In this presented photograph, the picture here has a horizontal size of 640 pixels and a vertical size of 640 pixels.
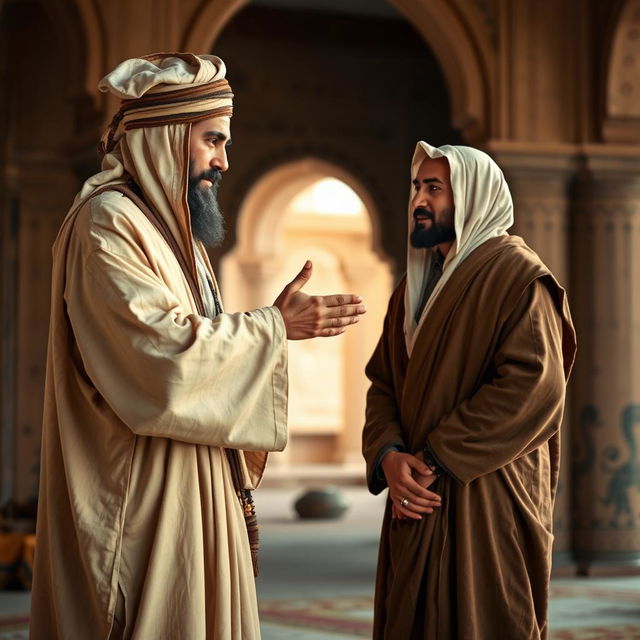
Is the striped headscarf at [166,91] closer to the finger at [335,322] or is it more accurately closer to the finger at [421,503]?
the finger at [335,322]

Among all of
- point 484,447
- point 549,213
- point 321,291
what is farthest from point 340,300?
point 321,291

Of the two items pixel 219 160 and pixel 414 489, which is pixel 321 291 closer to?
pixel 414 489

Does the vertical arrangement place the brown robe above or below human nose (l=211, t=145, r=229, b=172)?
below

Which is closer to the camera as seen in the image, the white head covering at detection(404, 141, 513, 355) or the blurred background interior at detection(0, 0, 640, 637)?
the white head covering at detection(404, 141, 513, 355)

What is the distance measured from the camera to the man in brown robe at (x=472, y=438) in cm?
336

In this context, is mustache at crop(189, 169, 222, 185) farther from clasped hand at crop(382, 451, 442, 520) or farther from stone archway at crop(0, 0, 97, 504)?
stone archway at crop(0, 0, 97, 504)

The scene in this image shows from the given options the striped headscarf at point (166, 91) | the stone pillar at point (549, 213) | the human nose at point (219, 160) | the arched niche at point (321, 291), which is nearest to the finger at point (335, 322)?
the human nose at point (219, 160)

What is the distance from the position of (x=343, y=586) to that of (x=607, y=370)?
7.79 ft

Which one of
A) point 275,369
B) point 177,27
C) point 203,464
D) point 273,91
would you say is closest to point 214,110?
point 275,369

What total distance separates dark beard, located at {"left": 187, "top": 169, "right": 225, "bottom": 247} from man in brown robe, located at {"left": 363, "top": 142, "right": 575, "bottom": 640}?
30.7 inches

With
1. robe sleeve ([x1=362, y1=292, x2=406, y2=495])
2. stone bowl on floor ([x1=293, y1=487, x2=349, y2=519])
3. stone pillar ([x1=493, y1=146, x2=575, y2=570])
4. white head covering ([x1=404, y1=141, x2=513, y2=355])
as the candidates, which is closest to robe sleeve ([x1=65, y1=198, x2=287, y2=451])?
robe sleeve ([x1=362, y1=292, x2=406, y2=495])

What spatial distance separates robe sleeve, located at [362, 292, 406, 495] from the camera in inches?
141

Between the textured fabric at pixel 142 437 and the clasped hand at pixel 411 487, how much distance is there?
65 centimetres

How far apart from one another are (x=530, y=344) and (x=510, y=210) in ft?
1.87
